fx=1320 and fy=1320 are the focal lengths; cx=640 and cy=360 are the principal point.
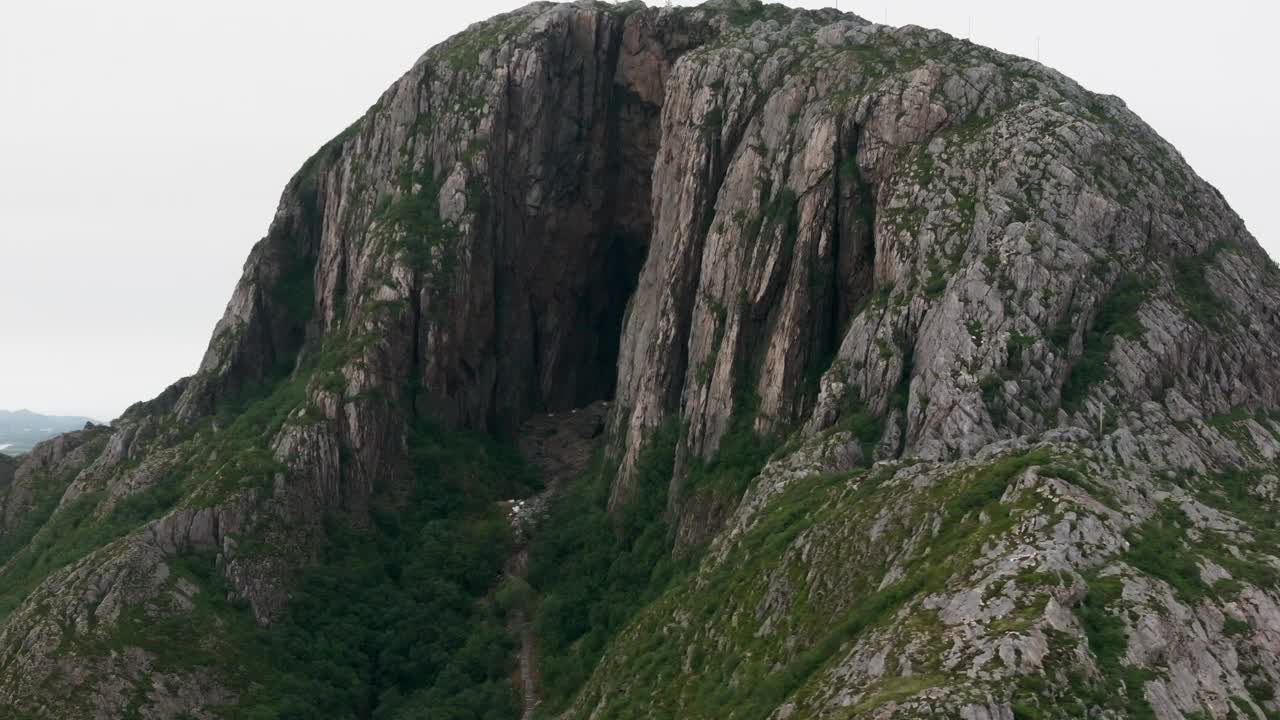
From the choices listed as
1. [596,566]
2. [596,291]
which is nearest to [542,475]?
[596,566]

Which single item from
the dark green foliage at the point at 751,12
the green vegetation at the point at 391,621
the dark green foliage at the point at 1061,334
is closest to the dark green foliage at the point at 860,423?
the dark green foliage at the point at 1061,334

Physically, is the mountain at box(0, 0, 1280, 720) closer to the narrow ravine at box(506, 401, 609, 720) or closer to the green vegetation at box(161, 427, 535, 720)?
the green vegetation at box(161, 427, 535, 720)

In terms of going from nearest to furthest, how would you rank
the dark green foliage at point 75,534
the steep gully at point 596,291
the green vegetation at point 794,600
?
the green vegetation at point 794,600, the dark green foliage at point 75,534, the steep gully at point 596,291

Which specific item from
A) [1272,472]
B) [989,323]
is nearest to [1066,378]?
[989,323]

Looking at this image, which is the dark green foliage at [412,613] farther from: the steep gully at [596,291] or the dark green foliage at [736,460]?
the dark green foliage at [736,460]

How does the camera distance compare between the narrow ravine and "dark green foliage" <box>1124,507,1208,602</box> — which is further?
the narrow ravine

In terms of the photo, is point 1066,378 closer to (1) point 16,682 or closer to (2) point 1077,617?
(2) point 1077,617

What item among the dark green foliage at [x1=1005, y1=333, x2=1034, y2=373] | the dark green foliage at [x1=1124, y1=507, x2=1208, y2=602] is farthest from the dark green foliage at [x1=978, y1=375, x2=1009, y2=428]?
the dark green foliage at [x1=1124, y1=507, x2=1208, y2=602]
